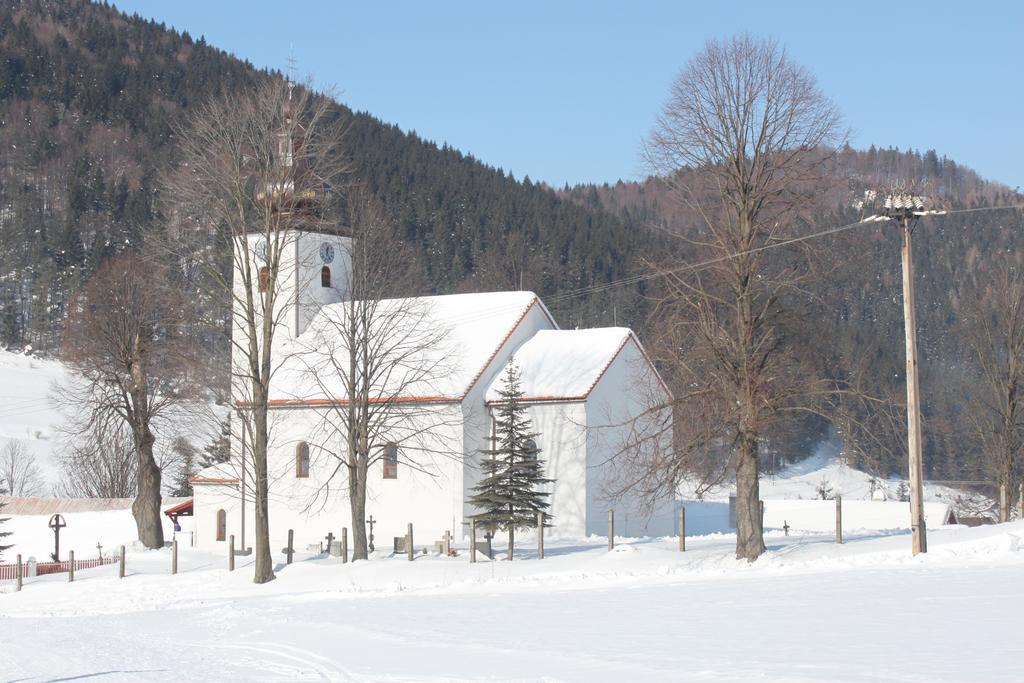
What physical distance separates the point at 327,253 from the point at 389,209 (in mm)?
33394

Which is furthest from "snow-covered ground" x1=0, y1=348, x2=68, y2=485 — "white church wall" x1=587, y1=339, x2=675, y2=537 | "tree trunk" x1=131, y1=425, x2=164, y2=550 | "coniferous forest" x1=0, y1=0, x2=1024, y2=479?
"white church wall" x1=587, y1=339, x2=675, y2=537

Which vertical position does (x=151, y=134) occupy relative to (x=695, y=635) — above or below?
above

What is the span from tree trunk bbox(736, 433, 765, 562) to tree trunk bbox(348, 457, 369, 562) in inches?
455

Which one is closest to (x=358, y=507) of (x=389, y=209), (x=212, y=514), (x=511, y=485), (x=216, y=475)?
(x=511, y=485)

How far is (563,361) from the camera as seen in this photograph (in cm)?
4309

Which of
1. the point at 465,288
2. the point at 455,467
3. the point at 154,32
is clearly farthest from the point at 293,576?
the point at 154,32

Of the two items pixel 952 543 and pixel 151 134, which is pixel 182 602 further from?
pixel 151 134

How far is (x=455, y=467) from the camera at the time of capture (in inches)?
1647

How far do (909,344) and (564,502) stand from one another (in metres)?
17.8

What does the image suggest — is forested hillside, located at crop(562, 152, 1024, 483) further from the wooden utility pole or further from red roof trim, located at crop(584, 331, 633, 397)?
red roof trim, located at crop(584, 331, 633, 397)

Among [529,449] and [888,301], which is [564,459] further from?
[888,301]

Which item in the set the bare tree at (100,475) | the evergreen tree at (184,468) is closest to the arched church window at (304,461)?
the evergreen tree at (184,468)

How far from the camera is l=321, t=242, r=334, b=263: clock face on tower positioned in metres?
49.3

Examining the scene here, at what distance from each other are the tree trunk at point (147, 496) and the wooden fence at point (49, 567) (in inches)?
92.4
